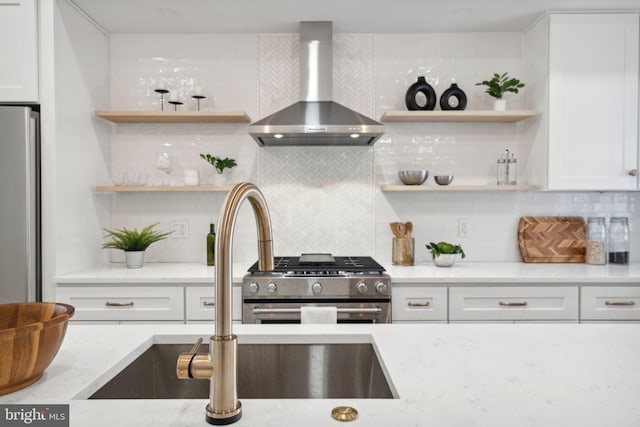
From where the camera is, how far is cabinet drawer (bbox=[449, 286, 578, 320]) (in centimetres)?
267

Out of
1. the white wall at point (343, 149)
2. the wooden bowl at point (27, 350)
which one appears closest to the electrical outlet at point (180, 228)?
the white wall at point (343, 149)

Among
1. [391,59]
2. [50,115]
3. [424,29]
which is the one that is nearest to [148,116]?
[50,115]

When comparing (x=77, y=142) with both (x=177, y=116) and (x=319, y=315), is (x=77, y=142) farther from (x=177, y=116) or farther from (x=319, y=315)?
(x=319, y=315)

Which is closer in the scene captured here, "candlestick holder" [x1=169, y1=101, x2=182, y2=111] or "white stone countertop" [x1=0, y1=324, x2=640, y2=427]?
"white stone countertop" [x1=0, y1=324, x2=640, y2=427]

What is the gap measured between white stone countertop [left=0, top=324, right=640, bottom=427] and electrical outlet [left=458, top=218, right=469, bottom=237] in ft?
6.32

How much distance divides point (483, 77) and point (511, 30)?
14.2 inches

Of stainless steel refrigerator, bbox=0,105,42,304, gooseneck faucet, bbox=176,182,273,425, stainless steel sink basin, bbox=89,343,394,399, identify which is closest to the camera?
gooseneck faucet, bbox=176,182,273,425

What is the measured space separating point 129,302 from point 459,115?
2338 mm

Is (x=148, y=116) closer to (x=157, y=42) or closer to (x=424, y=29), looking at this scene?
(x=157, y=42)

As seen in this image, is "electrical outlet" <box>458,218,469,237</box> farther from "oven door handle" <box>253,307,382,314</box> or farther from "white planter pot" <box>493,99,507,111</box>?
"oven door handle" <box>253,307,382,314</box>

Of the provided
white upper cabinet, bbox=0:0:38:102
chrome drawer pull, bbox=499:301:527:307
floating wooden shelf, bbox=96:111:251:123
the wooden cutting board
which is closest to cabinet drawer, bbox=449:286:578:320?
chrome drawer pull, bbox=499:301:527:307

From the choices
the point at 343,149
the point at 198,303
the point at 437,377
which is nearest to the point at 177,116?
the point at 343,149

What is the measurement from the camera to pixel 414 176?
3094 mm

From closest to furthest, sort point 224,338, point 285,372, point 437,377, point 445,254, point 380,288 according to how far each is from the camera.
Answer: point 224,338 < point 437,377 < point 285,372 < point 380,288 < point 445,254
